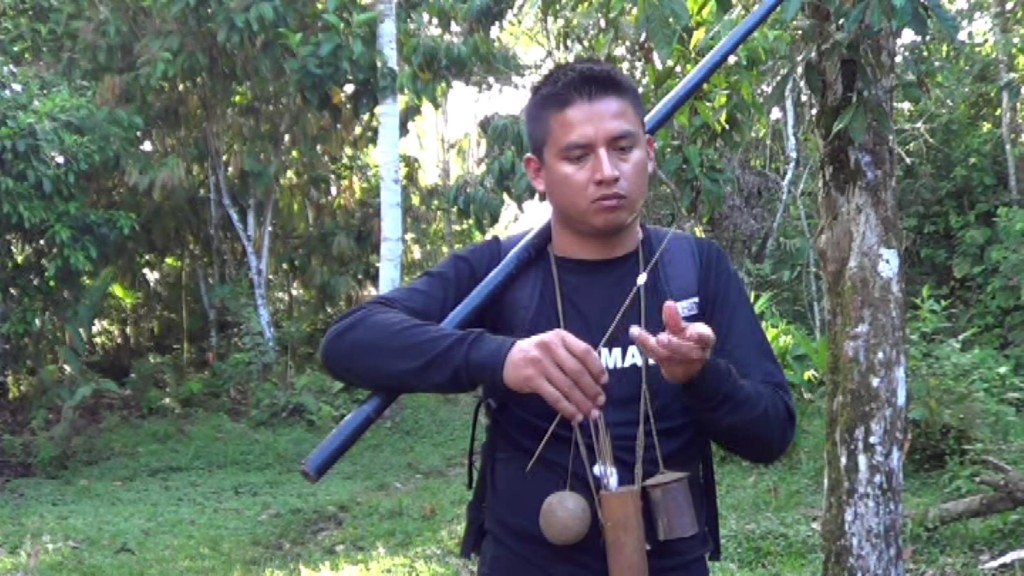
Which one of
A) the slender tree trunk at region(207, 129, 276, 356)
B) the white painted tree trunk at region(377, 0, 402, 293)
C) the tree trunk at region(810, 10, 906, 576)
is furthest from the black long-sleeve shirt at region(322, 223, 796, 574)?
the slender tree trunk at region(207, 129, 276, 356)

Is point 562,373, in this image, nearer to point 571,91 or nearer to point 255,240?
point 571,91

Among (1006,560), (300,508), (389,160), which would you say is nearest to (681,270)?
(1006,560)

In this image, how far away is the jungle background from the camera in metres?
7.46

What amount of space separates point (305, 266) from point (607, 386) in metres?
10.6

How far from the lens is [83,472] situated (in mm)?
9945

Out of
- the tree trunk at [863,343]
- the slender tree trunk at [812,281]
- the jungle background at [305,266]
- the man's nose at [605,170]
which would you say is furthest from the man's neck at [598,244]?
the slender tree trunk at [812,281]

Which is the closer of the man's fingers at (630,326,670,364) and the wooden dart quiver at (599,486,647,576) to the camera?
the man's fingers at (630,326,670,364)

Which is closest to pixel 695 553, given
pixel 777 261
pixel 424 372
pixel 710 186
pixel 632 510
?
pixel 632 510

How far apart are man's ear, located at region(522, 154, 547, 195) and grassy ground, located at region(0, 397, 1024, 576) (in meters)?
3.44

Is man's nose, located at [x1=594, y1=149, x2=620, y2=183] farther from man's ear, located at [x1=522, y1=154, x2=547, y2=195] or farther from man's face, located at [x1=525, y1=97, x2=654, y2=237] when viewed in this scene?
man's ear, located at [x1=522, y1=154, x2=547, y2=195]

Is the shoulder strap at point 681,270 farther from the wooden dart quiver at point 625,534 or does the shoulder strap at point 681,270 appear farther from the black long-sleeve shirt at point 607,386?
the wooden dart quiver at point 625,534

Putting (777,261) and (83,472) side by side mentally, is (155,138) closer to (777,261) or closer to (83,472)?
(83,472)

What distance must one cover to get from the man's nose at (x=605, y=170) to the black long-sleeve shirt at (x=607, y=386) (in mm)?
155

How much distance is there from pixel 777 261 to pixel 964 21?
2.66 metres
